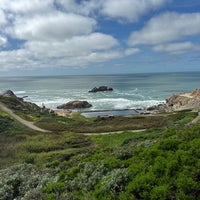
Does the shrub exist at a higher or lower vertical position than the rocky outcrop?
higher

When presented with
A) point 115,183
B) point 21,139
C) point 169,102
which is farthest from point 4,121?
point 169,102

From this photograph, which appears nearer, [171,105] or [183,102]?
[183,102]

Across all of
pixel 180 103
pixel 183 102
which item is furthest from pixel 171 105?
pixel 183 102

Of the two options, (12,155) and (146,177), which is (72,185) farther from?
(12,155)

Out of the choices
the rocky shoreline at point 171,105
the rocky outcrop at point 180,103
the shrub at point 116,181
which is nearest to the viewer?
the shrub at point 116,181

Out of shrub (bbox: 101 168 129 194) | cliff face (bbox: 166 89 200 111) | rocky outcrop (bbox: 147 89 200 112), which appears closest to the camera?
shrub (bbox: 101 168 129 194)

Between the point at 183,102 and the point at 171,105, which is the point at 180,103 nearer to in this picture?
the point at 183,102

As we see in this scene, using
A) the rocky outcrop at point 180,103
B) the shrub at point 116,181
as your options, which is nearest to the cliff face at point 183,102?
the rocky outcrop at point 180,103

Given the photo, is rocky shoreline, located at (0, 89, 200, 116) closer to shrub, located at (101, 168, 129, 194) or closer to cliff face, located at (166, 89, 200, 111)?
cliff face, located at (166, 89, 200, 111)

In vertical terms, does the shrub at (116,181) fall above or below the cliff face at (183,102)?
above

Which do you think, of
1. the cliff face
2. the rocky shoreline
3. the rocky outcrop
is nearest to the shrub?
the rocky shoreline

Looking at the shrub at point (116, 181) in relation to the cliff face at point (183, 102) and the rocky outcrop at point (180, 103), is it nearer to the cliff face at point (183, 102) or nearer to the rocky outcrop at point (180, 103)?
the rocky outcrop at point (180, 103)

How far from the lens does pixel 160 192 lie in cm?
676

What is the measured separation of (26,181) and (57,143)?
50.7ft
